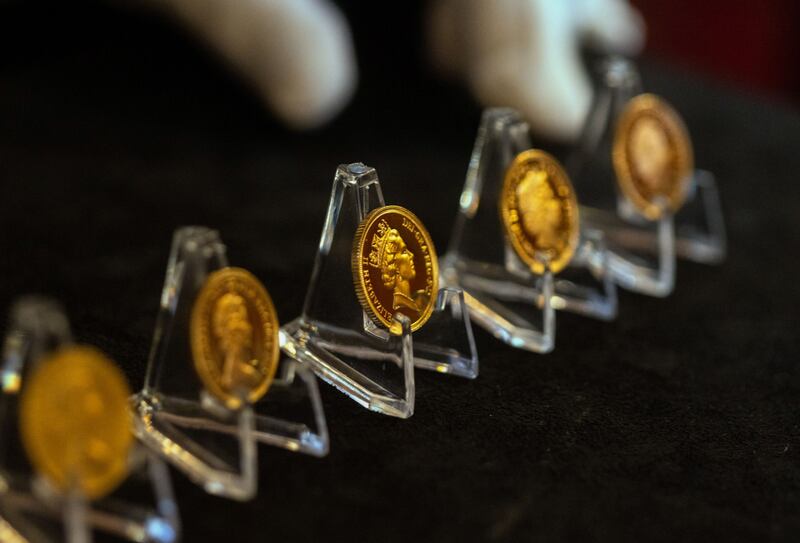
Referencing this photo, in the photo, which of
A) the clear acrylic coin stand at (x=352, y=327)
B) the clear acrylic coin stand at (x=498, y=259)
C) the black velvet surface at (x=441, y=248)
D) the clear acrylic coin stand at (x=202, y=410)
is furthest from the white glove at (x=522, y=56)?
the clear acrylic coin stand at (x=202, y=410)

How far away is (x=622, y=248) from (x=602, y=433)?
355mm

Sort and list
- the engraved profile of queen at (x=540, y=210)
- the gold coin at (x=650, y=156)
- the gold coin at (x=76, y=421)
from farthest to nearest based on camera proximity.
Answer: the gold coin at (x=650, y=156) < the engraved profile of queen at (x=540, y=210) < the gold coin at (x=76, y=421)

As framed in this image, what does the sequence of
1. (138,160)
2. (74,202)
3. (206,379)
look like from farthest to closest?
(138,160), (74,202), (206,379)

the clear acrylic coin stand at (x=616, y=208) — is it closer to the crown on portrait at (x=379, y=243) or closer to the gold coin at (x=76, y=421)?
the crown on portrait at (x=379, y=243)

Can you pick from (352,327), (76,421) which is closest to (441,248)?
(352,327)

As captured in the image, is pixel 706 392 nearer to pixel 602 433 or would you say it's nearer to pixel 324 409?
pixel 602 433

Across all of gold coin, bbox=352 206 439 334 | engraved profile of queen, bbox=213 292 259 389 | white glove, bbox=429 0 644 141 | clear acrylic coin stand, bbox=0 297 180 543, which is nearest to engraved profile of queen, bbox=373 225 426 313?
gold coin, bbox=352 206 439 334

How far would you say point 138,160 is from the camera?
1433 millimetres

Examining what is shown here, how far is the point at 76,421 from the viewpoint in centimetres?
64

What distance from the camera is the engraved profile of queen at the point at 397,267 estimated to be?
2.71 ft

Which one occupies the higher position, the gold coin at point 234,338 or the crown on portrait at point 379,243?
the crown on portrait at point 379,243

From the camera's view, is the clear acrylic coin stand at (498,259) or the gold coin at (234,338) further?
the clear acrylic coin stand at (498,259)

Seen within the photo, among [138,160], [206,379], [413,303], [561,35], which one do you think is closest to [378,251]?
[413,303]

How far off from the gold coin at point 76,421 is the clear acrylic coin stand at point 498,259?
16.5 inches
